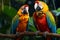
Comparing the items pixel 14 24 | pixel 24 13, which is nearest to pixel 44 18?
pixel 24 13

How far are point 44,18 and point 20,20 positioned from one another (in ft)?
0.88

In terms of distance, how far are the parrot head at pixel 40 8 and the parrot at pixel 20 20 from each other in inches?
4.9

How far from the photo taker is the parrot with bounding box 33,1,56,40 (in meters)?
2.57

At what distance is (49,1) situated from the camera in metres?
2.68

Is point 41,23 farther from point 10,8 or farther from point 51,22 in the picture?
point 10,8

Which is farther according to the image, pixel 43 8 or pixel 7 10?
pixel 7 10

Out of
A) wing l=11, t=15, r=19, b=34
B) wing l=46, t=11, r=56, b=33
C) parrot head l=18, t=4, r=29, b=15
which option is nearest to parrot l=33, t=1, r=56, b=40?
wing l=46, t=11, r=56, b=33

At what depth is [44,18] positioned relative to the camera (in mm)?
2586

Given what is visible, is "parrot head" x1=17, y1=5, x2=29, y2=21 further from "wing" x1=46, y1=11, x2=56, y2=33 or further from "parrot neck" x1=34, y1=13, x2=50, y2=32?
"wing" x1=46, y1=11, x2=56, y2=33

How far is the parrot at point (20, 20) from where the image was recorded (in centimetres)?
265

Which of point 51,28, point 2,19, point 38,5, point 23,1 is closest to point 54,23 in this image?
point 51,28

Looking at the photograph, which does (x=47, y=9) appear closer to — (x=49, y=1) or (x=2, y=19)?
(x=49, y=1)

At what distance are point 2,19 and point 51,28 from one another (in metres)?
0.58

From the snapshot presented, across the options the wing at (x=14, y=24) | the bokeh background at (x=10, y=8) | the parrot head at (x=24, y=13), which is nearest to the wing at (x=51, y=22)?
the bokeh background at (x=10, y=8)
